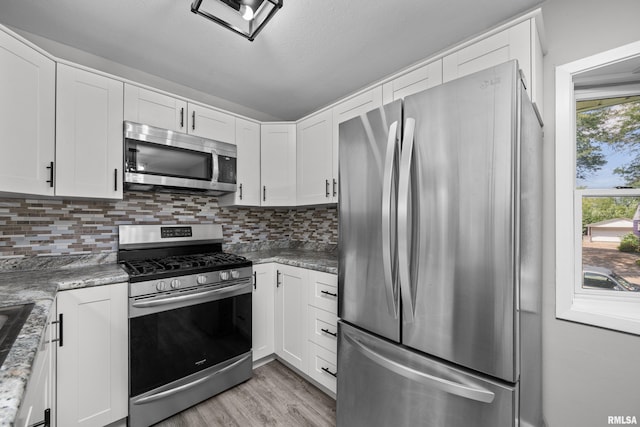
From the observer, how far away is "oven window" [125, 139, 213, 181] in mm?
1950

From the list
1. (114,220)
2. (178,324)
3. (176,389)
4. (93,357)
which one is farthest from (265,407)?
(114,220)

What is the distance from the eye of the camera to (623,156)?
1.54 m

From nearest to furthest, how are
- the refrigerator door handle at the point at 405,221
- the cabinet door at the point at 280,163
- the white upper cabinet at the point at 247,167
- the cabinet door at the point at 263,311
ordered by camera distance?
1. the refrigerator door handle at the point at 405,221
2. the cabinet door at the point at 263,311
3. the white upper cabinet at the point at 247,167
4. the cabinet door at the point at 280,163

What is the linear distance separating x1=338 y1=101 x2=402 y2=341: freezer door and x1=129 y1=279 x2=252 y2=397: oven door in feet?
3.21

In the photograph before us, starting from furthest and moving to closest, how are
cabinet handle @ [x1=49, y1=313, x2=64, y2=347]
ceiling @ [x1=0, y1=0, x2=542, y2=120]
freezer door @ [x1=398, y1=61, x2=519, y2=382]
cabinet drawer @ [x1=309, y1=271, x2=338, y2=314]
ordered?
cabinet drawer @ [x1=309, y1=271, x2=338, y2=314]
ceiling @ [x1=0, y1=0, x2=542, y2=120]
cabinet handle @ [x1=49, y1=313, x2=64, y2=347]
freezer door @ [x1=398, y1=61, x2=519, y2=382]

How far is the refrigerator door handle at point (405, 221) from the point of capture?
1.18 metres

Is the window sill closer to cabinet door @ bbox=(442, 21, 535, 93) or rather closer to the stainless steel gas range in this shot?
cabinet door @ bbox=(442, 21, 535, 93)

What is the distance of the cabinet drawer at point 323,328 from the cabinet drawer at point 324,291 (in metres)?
0.05

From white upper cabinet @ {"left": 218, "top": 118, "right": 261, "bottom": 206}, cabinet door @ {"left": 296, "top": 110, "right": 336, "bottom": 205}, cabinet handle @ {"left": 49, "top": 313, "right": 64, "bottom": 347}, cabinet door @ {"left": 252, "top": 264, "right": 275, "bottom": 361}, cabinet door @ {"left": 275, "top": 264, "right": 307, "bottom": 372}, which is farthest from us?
white upper cabinet @ {"left": 218, "top": 118, "right": 261, "bottom": 206}

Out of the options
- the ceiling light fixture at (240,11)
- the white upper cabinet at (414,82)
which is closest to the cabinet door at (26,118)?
the ceiling light fixture at (240,11)

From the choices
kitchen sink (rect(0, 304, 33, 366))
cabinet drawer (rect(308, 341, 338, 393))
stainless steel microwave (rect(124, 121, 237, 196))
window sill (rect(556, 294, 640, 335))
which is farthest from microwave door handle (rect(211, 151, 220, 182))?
window sill (rect(556, 294, 640, 335))

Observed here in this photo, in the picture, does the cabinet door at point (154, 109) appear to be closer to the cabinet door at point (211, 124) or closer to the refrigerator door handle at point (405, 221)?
the cabinet door at point (211, 124)

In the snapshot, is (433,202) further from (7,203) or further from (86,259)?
(7,203)

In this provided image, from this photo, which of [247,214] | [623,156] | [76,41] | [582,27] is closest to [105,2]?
[76,41]
